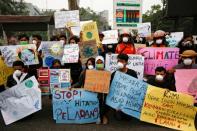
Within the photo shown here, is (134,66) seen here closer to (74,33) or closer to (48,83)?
(48,83)

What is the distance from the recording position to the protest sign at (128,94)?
352 inches

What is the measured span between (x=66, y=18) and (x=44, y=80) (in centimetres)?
312

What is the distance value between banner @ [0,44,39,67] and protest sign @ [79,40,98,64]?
1182 millimetres

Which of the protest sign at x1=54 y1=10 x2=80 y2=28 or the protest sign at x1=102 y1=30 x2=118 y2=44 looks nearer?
the protest sign at x1=102 y1=30 x2=118 y2=44

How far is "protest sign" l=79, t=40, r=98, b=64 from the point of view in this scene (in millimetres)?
10758

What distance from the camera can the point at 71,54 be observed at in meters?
10.8

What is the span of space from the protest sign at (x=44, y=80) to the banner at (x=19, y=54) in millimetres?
704

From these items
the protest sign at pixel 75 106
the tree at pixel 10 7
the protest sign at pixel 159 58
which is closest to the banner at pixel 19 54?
the protest sign at pixel 75 106

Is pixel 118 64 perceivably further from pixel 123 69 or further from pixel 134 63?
pixel 134 63

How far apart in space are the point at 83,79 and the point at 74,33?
3.21 meters

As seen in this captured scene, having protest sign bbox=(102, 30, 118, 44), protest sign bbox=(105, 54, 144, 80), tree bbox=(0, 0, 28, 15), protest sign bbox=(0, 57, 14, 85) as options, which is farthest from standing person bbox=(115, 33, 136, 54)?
tree bbox=(0, 0, 28, 15)

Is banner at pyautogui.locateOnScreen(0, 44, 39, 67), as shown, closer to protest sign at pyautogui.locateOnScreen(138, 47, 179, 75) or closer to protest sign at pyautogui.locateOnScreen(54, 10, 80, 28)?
protest sign at pyautogui.locateOnScreen(54, 10, 80, 28)

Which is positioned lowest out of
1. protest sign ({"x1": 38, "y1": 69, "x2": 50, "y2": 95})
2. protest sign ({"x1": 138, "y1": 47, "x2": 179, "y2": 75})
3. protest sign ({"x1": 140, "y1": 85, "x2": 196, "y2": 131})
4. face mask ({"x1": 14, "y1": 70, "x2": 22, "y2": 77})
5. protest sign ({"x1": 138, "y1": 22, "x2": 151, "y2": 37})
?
protest sign ({"x1": 140, "y1": 85, "x2": 196, "y2": 131})

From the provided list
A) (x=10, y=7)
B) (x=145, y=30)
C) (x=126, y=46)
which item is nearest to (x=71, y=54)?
(x=126, y=46)
